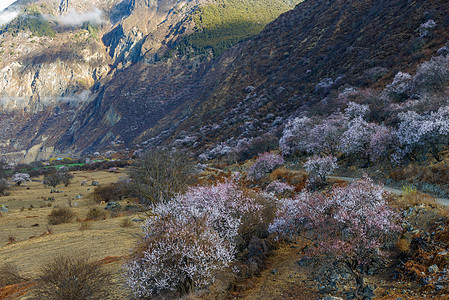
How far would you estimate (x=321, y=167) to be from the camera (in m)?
16.1

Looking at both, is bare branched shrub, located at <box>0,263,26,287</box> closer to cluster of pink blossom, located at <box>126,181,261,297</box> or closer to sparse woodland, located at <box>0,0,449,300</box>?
sparse woodland, located at <box>0,0,449,300</box>

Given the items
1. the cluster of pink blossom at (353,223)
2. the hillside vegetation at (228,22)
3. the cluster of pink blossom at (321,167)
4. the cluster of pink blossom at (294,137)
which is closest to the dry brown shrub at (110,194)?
the cluster of pink blossom at (294,137)

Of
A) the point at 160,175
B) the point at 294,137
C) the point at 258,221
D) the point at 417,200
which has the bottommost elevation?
the point at 294,137

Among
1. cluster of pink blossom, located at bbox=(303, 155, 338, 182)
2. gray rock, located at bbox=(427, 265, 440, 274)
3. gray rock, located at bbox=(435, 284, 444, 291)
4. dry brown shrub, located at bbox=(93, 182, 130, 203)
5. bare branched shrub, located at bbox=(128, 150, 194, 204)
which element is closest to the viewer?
gray rock, located at bbox=(435, 284, 444, 291)

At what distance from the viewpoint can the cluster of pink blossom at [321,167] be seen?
52.5 ft

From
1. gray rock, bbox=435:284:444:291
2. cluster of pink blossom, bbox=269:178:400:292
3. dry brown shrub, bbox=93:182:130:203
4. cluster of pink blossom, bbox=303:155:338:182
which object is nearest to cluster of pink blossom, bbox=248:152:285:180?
cluster of pink blossom, bbox=303:155:338:182

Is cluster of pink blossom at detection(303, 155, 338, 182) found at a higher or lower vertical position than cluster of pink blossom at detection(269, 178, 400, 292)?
lower

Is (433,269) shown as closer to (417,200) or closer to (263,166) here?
(417,200)

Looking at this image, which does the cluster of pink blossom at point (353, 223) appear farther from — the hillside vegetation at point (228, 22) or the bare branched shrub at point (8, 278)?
the hillside vegetation at point (228, 22)

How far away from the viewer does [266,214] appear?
1159cm

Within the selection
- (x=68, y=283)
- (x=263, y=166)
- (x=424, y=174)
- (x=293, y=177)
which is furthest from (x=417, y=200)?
(x=263, y=166)

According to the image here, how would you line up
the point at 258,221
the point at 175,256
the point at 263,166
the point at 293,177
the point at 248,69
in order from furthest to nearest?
the point at 248,69 → the point at 263,166 → the point at 293,177 → the point at 258,221 → the point at 175,256

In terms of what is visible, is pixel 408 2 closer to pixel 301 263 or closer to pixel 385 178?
pixel 385 178

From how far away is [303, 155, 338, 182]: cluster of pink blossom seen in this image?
16000 millimetres
